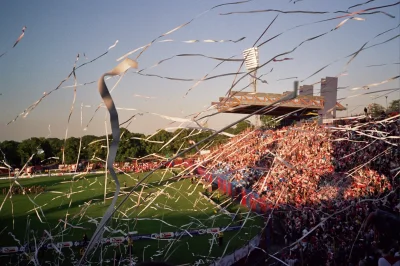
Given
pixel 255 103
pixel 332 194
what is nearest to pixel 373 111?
pixel 332 194

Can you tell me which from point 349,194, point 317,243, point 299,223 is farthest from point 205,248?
point 349,194

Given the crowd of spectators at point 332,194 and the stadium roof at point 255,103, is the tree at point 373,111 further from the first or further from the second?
the stadium roof at point 255,103

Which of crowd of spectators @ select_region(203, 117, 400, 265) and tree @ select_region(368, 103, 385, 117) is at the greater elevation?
tree @ select_region(368, 103, 385, 117)

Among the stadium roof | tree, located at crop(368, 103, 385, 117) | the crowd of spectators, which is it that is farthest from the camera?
the crowd of spectators

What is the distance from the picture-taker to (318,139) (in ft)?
43.7

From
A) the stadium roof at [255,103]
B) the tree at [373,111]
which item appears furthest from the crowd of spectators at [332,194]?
Answer: the stadium roof at [255,103]

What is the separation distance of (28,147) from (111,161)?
165 feet

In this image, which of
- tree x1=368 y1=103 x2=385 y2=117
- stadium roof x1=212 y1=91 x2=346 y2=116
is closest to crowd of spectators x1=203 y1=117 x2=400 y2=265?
tree x1=368 y1=103 x2=385 y2=117

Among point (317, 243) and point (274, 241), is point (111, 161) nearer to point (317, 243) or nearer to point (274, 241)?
point (317, 243)

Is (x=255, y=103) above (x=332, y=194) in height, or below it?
above

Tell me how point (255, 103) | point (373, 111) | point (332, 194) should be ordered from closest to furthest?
1. point (255, 103)
2. point (373, 111)
3. point (332, 194)

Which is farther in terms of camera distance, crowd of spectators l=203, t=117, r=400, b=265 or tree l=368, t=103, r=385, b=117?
crowd of spectators l=203, t=117, r=400, b=265

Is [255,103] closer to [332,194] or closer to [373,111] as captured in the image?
[373,111]

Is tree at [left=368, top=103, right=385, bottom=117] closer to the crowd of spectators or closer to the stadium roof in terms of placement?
the crowd of spectators
